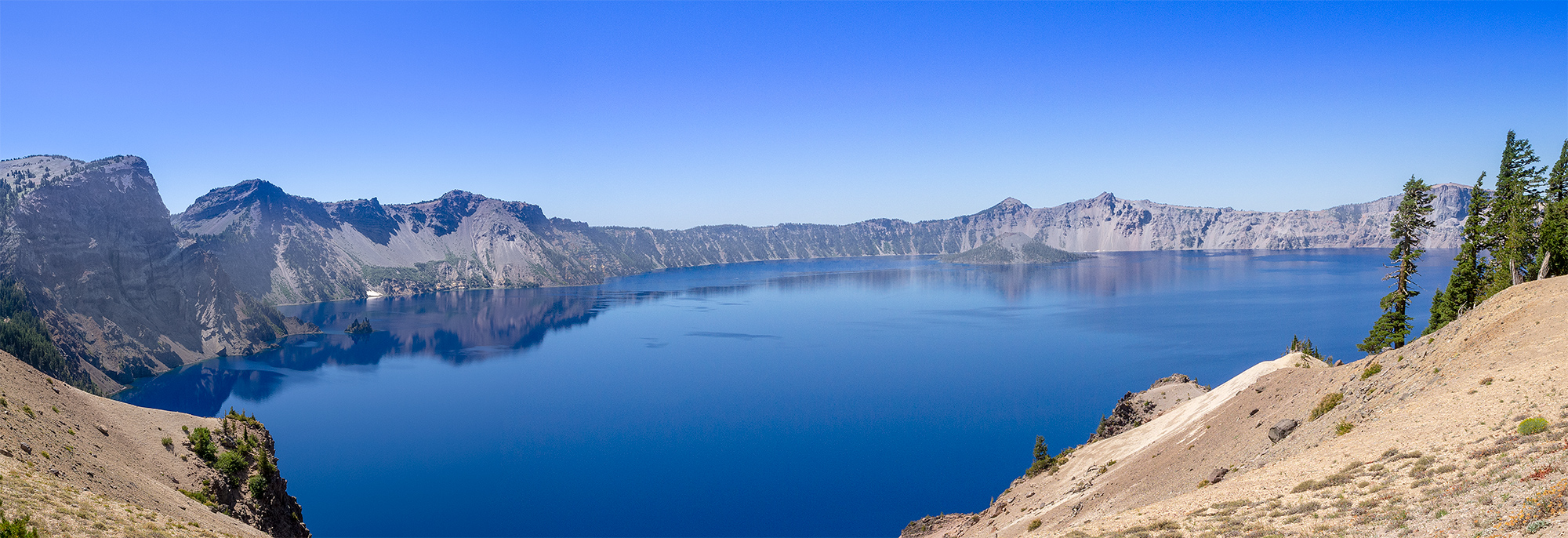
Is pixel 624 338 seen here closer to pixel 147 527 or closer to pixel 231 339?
pixel 231 339

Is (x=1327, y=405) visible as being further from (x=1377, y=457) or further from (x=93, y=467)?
(x=93, y=467)

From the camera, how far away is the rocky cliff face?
151 meters

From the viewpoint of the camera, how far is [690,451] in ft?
301

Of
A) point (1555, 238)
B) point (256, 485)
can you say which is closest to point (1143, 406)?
point (1555, 238)

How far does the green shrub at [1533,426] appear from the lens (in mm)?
24203

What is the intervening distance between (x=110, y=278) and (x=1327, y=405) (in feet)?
765

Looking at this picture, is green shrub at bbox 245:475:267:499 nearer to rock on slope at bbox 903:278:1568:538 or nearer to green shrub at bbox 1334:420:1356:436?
rock on slope at bbox 903:278:1568:538

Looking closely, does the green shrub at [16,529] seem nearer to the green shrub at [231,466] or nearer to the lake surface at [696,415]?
the green shrub at [231,466]

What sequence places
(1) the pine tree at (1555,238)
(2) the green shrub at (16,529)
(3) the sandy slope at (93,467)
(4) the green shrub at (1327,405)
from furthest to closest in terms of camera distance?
(1) the pine tree at (1555,238) < (4) the green shrub at (1327,405) < (3) the sandy slope at (93,467) < (2) the green shrub at (16,529)

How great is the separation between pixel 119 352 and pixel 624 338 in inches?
4294

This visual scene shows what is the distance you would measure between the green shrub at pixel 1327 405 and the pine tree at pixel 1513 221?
2625 centimetres

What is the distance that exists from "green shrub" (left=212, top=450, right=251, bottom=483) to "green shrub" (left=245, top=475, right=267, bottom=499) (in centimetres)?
60

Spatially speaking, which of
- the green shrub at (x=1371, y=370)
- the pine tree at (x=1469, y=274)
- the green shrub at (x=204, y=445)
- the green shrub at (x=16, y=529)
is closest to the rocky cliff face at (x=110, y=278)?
the green shrub at (x=204, y=445)

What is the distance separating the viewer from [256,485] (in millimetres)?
43688
